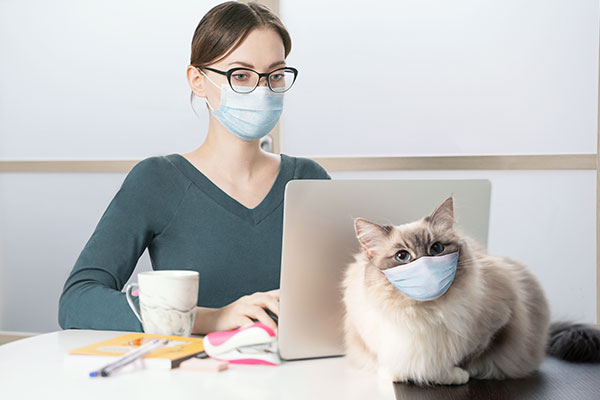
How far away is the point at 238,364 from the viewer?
94cm

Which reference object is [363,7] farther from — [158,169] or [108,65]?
[158,169]

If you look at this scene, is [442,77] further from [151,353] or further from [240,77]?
[151,353]

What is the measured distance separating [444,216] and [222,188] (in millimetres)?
825

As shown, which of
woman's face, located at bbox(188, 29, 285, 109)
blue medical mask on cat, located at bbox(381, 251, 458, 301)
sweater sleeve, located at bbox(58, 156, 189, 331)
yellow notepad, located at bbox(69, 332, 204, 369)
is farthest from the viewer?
woman's face, located at bbox(188, 29, 285, 109)

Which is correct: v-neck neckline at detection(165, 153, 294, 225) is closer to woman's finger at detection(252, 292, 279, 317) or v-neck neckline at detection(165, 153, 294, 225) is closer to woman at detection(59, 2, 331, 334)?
woman at detection(59, 2, 331, 334)

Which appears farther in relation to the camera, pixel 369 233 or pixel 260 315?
pixel 260 315

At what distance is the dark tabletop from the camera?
0.81m

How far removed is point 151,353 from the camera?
94cm

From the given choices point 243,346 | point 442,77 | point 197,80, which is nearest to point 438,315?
point 243,346

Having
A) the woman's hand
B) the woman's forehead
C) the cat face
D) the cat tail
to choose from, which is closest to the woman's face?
the woman's forehead

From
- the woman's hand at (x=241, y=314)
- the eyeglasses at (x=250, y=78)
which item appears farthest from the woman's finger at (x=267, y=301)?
the eyeglasses at (x=250, y=78)

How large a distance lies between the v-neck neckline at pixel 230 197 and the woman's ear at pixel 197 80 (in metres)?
0.18

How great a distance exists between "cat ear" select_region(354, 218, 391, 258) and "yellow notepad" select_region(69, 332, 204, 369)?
320 millimetres

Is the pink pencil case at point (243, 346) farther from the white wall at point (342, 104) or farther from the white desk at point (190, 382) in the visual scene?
the white wall at point (342, 104)
